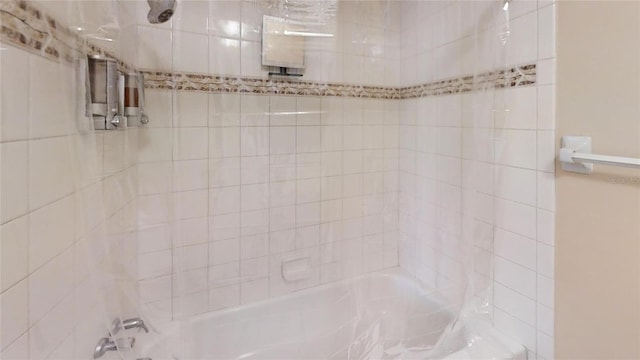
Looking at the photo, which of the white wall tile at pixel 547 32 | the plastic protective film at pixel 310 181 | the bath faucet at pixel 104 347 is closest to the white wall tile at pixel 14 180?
the plastic protective film at pixel 310 181

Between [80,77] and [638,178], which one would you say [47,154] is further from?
[638,178]

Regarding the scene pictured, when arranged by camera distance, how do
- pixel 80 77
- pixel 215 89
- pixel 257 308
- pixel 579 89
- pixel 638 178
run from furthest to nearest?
pixel 257 308, pixel 215 89, pixel 579 89, pixel 638 178, pixel 80 77

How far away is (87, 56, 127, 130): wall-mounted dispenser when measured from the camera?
0.82m

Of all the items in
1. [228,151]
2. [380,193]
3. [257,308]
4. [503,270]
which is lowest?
[257,308]

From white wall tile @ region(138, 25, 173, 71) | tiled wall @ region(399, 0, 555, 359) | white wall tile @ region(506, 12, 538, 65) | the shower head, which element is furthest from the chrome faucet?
white wall tile @ region(506, 12, 538, 65)

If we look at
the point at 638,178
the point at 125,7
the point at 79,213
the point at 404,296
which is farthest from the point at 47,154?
the point at 638,178

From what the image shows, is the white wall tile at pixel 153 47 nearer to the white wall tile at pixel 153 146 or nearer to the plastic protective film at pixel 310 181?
the plastic protective film at pixel 310 181

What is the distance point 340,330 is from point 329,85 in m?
1.08

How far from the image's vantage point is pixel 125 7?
1.03 meters

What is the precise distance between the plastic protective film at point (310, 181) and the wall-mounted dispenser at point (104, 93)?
118 mm

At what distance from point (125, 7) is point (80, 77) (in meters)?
0.40

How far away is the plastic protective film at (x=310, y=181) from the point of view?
1192 mm

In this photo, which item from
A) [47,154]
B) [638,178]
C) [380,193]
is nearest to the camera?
[47,154]

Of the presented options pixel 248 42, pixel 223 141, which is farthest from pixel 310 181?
pixel 248 42
